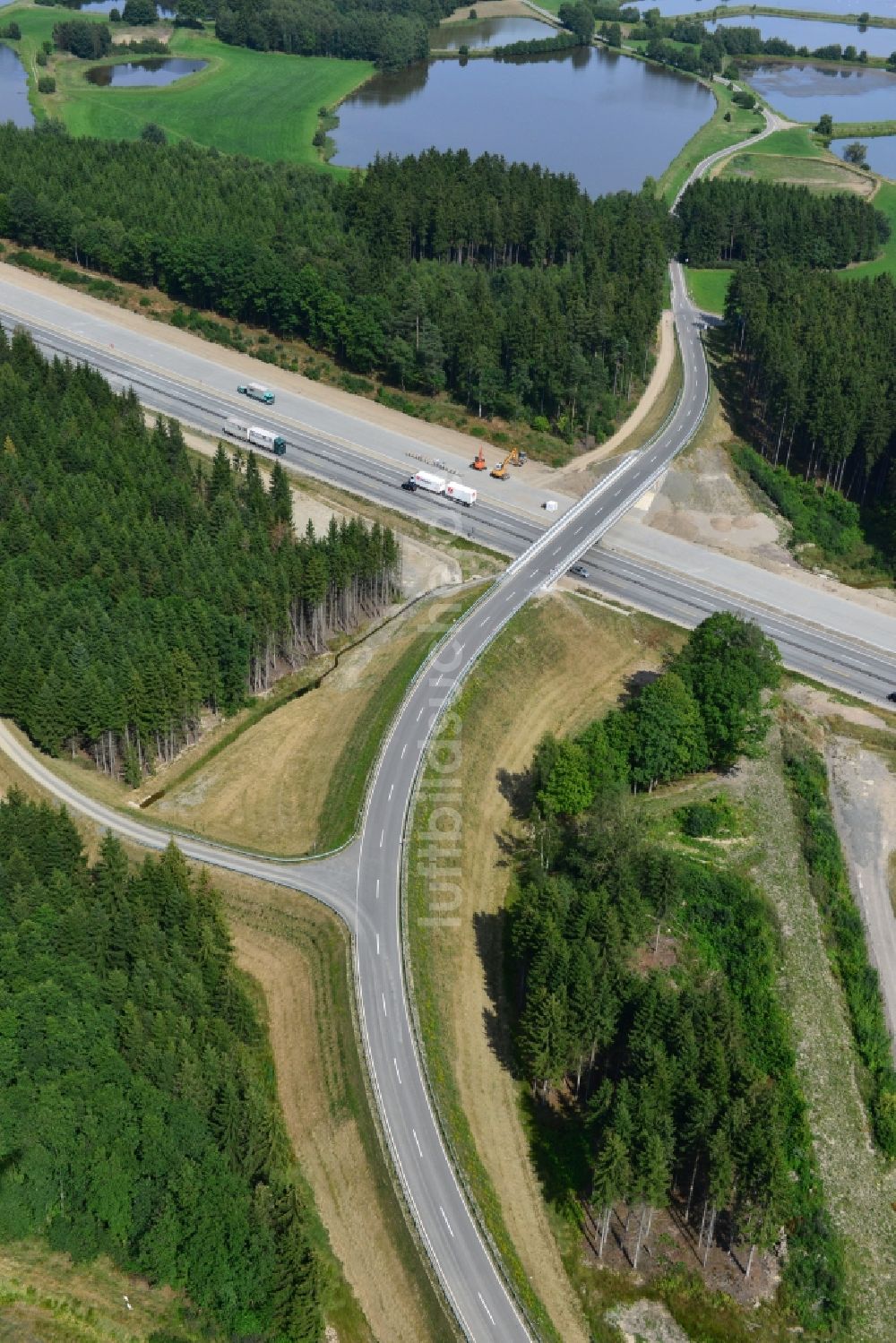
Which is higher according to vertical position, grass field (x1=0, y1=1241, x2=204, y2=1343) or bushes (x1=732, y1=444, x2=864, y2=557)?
bushes (x1=732, y1=444, x2=864, y2=557)

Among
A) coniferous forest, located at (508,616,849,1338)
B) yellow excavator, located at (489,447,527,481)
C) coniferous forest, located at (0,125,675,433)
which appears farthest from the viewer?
coniferous forest, located at (0,125,675,433)

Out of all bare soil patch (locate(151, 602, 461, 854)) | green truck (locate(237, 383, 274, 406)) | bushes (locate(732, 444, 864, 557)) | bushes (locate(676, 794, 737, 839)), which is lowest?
bushes (locate(676, 794, 737, 839))

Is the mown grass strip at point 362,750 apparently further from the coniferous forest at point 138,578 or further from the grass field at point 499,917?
the coniferous forest at point 138,578

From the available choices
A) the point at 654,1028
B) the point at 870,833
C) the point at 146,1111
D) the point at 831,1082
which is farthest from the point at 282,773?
the point at 870,833

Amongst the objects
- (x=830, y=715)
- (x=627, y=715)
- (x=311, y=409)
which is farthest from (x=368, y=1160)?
(x=311, y=409)

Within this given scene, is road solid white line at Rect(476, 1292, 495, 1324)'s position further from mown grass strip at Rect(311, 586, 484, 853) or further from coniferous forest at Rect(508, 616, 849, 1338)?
mown grass strip at Rect(311, 586, 484, 853)

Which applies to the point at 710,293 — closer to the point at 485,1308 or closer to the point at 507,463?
the point at 507,463

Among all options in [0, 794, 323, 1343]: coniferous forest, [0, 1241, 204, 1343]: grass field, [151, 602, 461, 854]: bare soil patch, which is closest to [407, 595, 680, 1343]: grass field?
[151, 602, 461, 854]: bare soil patch
